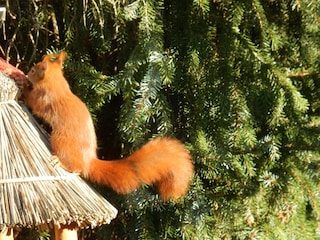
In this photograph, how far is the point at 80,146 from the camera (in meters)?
1.51

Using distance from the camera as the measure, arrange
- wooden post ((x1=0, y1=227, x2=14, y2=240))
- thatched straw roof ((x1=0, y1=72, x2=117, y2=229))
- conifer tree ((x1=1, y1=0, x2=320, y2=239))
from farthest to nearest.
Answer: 1. conifer tree ((x1=1, y1=0, x2=320, y2=239))
2. wooden post ((x1=0, y1=227, x2=14, y2=240))
3. thatched straw roof ((x1=0, y1=72, x2=117, y2=229))

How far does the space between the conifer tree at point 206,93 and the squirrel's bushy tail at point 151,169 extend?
0.77 feet

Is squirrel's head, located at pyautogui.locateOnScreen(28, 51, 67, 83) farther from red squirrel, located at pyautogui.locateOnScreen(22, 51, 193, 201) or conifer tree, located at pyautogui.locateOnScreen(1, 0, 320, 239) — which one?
conifer tree, located at pyautogui.locateOnScreen(1, 0, 320, 239)

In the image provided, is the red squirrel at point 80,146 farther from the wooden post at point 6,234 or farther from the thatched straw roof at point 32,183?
the wooden post at point 6,234

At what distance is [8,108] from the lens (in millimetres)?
Result: 1490

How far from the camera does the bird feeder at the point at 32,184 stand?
1381 mm

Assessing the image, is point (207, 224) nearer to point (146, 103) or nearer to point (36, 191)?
point (146, 103)

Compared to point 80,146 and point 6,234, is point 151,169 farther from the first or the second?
point 6,234

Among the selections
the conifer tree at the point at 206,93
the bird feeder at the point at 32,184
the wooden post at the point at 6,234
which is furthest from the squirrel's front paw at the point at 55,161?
the conifer tree at the point at 206,93

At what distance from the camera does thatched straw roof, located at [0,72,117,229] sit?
138 centimetres

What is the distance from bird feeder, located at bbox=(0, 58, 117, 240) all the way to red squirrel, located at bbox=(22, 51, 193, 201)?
29 millimetres

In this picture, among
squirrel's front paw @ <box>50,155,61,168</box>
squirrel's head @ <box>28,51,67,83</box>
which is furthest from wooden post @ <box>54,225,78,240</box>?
squirrel's head @ <box>28,51,67,83</box>

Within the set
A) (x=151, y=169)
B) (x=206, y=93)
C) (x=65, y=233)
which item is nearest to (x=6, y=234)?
(x=65, y=233)

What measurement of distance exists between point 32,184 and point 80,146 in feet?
0.46
